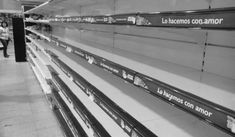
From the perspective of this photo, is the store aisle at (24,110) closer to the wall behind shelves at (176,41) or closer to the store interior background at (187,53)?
the wall behind shelves at (176,41)

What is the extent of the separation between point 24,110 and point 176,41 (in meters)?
3.40

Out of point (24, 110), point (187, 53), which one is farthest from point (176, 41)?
point (24, 110)

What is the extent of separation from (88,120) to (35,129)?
6.00 feet

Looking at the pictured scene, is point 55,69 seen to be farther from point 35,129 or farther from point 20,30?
point 20,30

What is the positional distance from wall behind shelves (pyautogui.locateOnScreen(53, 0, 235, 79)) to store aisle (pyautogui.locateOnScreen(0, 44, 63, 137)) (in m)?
1.78

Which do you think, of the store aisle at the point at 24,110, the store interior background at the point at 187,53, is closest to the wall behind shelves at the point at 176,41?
the store interior background at the point at 187,53

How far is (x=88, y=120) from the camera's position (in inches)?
72.6

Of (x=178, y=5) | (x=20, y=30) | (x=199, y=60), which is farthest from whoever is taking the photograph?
(x=20, y=30)

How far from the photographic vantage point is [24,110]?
13.3ft

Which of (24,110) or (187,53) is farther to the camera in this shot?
(24,110)

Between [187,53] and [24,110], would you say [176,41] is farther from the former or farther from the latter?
[24,110]

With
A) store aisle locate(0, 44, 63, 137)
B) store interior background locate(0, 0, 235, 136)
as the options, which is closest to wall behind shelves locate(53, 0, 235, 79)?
store interior background locate(0, 0, 235, 136)

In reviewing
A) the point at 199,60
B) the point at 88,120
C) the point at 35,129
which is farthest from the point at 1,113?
the point at 199,60

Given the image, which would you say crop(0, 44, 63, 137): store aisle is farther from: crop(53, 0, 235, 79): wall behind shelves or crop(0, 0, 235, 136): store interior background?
crop(0, 0, 235, 136): store interior background
